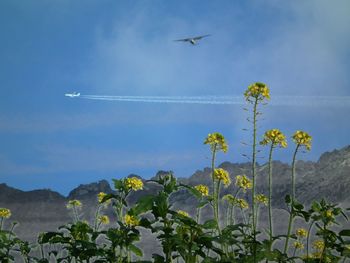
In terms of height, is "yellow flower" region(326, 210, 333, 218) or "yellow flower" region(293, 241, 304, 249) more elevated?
"yellow flower" region(326, 210, 333, 218)

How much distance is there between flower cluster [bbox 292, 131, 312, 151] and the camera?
8609mm

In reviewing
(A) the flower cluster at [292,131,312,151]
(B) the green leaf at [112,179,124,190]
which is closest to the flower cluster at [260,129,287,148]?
(A) the flower cluster at [292,131,312,151]

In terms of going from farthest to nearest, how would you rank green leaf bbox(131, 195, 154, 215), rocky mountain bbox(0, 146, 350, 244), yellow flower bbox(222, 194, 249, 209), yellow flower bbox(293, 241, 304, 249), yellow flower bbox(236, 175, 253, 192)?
rocky mountain bbox(0, 146, 350, 244) < yellow flower bbox(293, 241, 304, 249) < yellow flower bbox(222, 194, 249, 209) < yellow flower bbox(236, 175, 253, 192) < green leaf bbox(131, 195, 154, 215)

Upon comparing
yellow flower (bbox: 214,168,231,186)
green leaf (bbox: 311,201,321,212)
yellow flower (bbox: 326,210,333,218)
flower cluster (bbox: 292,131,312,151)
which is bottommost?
yellow flower (bbox: 326,210,333,218)

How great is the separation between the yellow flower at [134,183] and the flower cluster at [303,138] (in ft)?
8.20

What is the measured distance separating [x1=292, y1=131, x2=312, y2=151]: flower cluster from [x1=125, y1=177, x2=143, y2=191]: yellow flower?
8.20 feet

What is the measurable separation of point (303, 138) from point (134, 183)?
2.72 meters

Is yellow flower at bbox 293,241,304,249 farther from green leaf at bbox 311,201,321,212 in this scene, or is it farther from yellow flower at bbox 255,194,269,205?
green leaf at bbox 311,201,321,212

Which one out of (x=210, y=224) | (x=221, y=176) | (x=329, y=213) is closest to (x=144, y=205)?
(x=210, y=224)

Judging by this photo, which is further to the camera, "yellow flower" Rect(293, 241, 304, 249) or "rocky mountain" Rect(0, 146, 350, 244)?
"rocky mountain" Rect(0, 146, 350, 244)

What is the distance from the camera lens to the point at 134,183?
799 centimetres

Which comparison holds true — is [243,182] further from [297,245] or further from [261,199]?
[297,245]

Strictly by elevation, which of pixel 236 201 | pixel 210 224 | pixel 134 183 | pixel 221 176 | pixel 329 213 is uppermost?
pixel 221 176

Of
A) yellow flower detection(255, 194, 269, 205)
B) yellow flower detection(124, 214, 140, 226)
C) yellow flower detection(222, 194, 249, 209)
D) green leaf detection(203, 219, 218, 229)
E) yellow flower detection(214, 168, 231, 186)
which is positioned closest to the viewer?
green leaf detection(203, 219, 218, 229)
